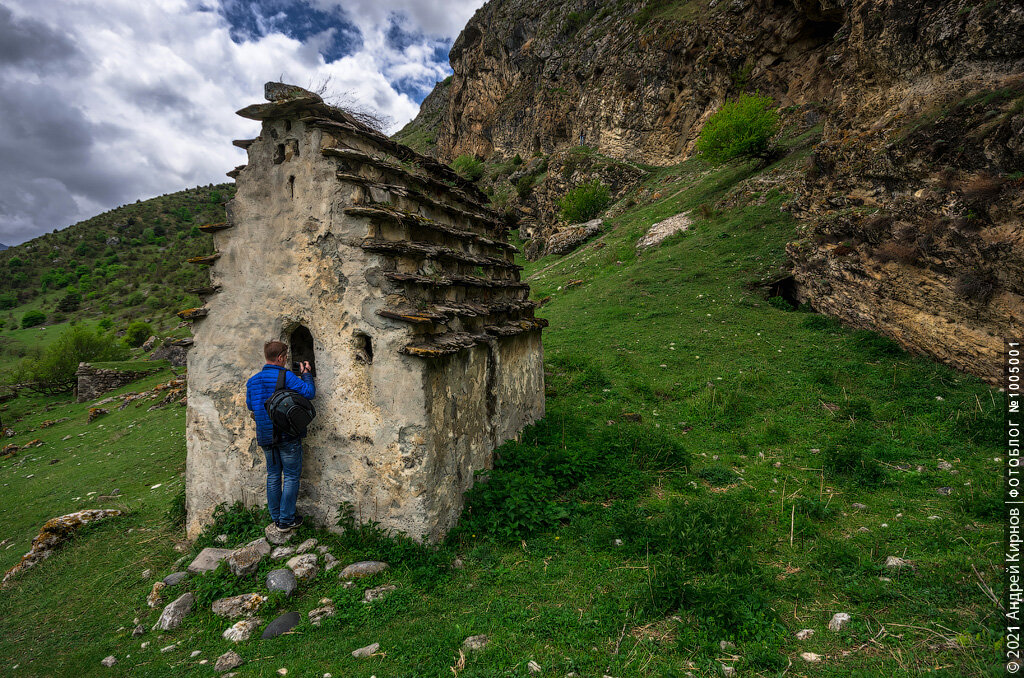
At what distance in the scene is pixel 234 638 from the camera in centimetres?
432

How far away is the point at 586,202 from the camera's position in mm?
30609

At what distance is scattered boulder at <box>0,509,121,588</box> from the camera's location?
6652mm

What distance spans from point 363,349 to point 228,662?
331 cm

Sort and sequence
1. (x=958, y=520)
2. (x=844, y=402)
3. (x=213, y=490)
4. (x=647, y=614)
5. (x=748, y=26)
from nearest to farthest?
(x=647, y=614) < (x=958, y=520) < (x=213, y=490) < (x=844, y=402) < (x=748, y=26)

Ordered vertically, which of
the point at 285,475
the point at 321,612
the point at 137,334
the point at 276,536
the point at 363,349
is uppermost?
the point at 137,334

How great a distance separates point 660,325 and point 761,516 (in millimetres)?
8411

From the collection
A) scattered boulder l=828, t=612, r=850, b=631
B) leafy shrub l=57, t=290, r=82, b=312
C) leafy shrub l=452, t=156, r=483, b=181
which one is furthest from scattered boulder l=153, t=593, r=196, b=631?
leafy shrub l=57, t=290, r=82, b=312

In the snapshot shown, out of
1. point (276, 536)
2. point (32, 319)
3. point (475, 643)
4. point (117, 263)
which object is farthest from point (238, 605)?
point (117, 263)

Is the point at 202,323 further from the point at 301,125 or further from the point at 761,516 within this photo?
the point at 761,516

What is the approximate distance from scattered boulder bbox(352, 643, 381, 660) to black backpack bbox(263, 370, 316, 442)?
2491mm

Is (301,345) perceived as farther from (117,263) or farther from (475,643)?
(117,263)

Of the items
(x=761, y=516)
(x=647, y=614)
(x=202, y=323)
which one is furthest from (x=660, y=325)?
(x=202, y=323)

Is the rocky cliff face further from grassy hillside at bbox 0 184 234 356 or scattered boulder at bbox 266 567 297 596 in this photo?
grassy hillside at bbox 0 184 234 356

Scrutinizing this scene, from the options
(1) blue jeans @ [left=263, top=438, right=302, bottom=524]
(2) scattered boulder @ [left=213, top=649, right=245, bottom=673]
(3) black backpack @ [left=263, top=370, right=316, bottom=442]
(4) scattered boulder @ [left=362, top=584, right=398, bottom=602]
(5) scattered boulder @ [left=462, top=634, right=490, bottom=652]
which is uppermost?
(3) black backpack @ [left=263, top=370, right=316, bottom=442]
